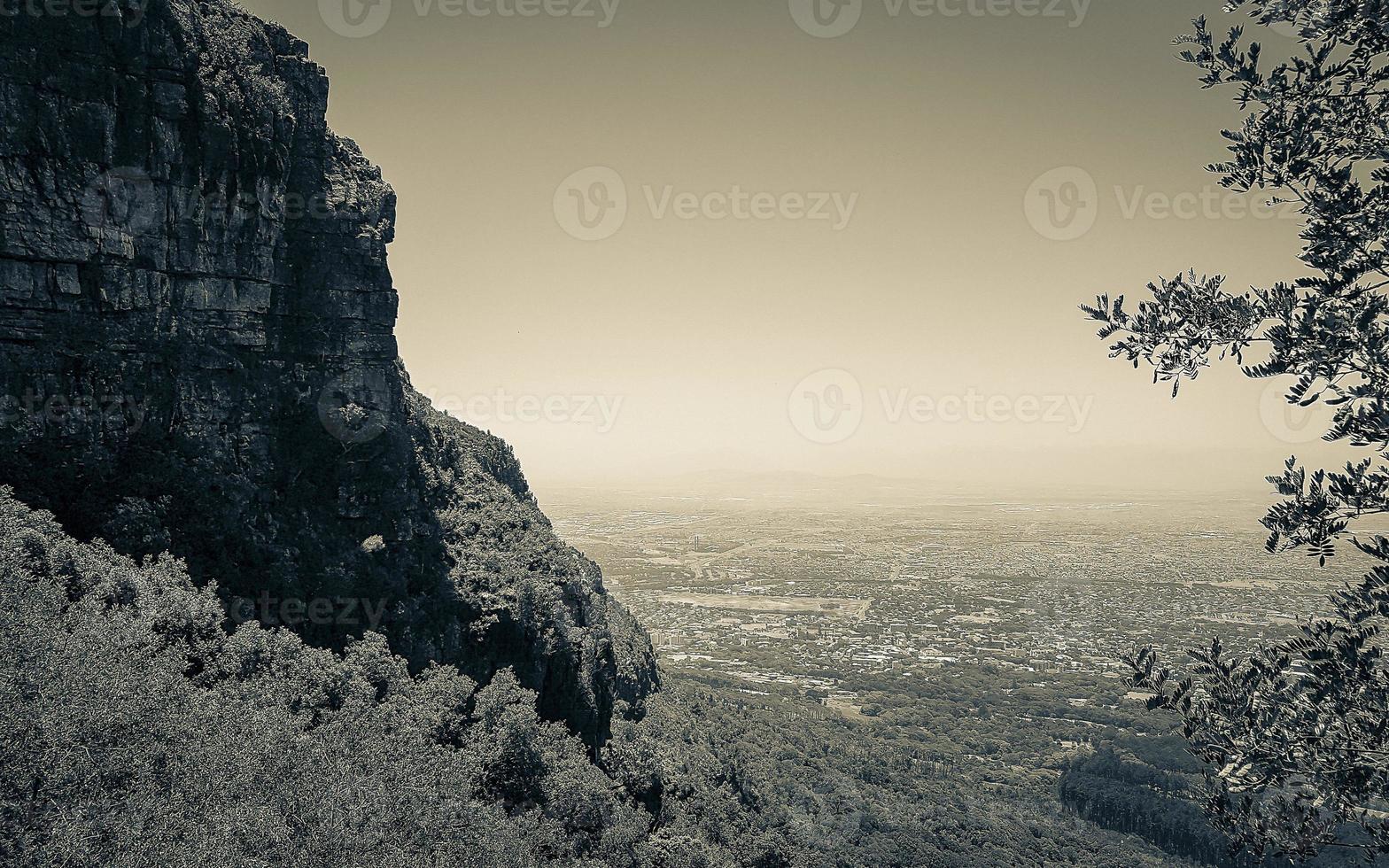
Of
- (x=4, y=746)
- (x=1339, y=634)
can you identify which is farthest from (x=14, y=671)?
(x=1339, y=634)

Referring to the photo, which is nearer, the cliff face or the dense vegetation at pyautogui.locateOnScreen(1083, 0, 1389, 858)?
the dense vegetation at pyautogui.locateOnScreen(1083, 0, 1389, 858)

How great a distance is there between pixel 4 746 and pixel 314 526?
50.7ft

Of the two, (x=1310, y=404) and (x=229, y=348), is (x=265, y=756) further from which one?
(x=1310, y=404)

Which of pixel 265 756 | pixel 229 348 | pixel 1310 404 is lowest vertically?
pixel 265 756

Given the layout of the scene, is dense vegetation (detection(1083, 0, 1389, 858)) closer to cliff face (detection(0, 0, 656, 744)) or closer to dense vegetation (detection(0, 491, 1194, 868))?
dense vegetation (detection(0, 491, 1194, 868))

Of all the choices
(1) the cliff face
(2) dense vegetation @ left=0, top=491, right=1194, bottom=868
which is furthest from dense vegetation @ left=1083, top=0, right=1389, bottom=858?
(1) the cliff face

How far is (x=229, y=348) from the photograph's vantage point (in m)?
24.9

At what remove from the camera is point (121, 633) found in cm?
1692

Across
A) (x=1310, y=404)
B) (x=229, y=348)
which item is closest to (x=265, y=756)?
(x=229, y=348)

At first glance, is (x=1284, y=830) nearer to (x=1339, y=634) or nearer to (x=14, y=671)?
(x=1339, y=634)

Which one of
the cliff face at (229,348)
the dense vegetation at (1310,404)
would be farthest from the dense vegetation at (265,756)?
Result: the dense vegetation at (1310,404)

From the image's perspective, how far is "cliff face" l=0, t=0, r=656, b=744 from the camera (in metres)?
20.4

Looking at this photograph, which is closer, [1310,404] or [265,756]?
[1310,404]

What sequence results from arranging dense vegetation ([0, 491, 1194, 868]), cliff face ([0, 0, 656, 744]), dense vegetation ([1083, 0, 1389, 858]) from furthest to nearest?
cliff face ([0, 0, 656, 744]) < dense vegetation ([0, 491, 1194, 868]) < dense vegetation ([1083, 0, 1389, 858])
